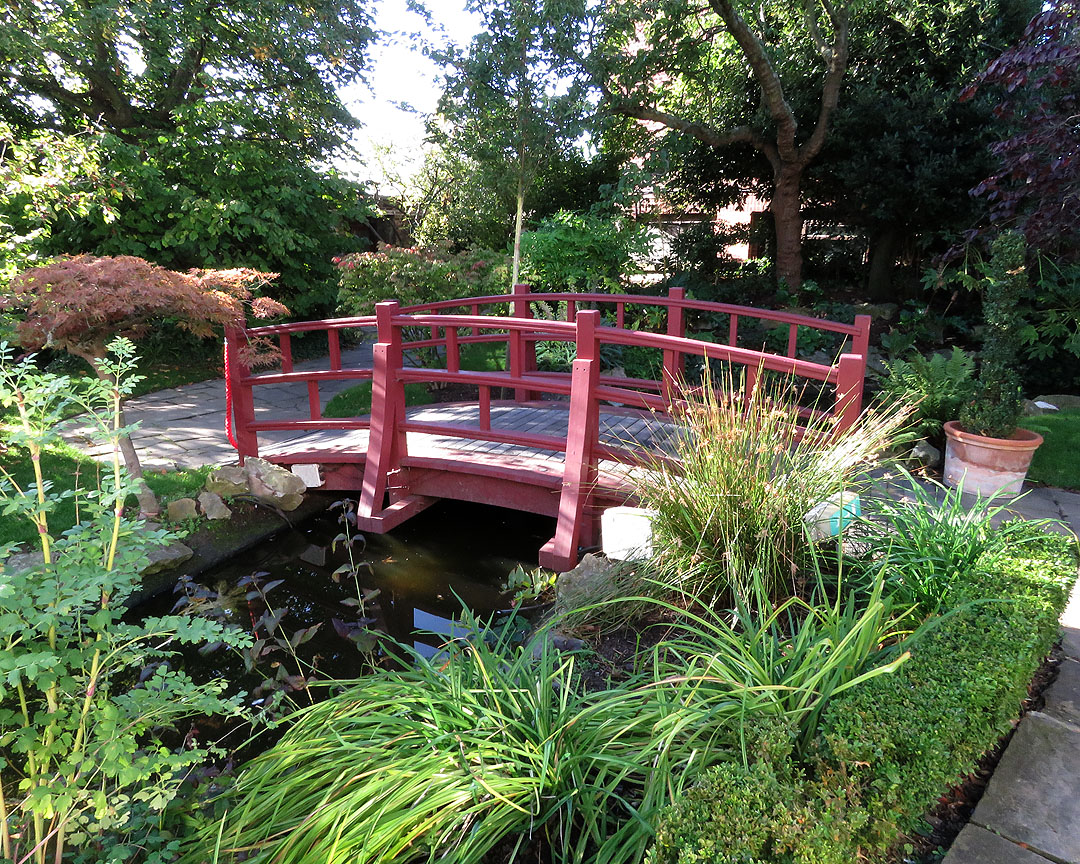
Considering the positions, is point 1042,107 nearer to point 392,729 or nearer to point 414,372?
point 414,372

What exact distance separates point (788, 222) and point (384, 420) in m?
7.07

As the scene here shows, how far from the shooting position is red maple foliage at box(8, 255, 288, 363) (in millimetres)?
3853

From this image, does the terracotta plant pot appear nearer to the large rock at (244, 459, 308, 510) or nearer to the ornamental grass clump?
the ornamental grass clump

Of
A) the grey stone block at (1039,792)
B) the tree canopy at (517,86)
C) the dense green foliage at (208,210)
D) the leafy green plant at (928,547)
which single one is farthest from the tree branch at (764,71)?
the grey stone block at (1039,792)

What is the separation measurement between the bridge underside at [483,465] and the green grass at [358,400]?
155cm

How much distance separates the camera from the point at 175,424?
6887 mm

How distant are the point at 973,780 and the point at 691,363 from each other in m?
6.69

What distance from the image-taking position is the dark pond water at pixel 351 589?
11.4ft

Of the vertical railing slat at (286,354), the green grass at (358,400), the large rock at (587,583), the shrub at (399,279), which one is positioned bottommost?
the green grass at (358,400)

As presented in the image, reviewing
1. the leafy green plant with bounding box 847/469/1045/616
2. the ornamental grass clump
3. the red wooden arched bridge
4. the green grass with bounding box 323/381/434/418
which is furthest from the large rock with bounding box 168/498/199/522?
the leafy green plant with bounding box 847/469/1045/616

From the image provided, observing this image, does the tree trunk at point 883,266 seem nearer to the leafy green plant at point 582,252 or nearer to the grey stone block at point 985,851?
the leafy green plant at point 582,252

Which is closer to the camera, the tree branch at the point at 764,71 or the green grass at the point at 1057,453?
the green grass at the point at 1057,453

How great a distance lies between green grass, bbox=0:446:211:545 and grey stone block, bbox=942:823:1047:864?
472 centimetres

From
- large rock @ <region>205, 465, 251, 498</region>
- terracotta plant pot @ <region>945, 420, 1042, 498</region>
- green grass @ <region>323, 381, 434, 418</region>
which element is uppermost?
terracotta plant pot @ <region>945, 420, 1042, 498</region>
